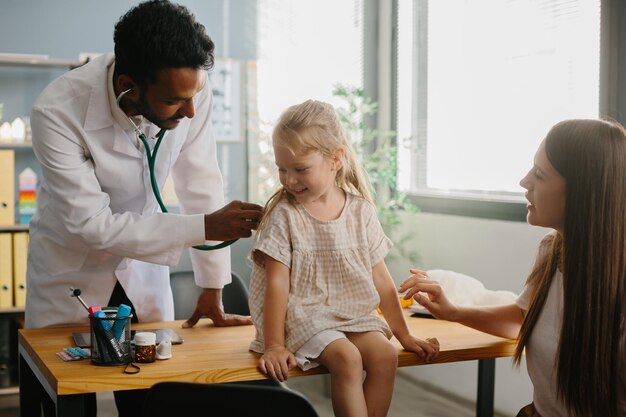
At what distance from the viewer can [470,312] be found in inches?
72.2

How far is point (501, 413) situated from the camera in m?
3.30

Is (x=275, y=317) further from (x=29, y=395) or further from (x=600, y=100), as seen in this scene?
(x=600, y=100)

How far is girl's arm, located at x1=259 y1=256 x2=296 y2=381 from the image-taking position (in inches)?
62.5

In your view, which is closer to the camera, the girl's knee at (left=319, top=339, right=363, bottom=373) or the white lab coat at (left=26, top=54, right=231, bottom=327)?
the girl's knee at (left=319, top=339, right=363, bottom=373)

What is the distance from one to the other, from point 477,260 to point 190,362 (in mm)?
2135

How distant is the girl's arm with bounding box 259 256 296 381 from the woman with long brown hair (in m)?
0.53

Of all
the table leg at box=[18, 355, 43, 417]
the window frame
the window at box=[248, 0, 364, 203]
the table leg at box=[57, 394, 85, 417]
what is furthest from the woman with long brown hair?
the window at box=[248, 0, 364, 203]

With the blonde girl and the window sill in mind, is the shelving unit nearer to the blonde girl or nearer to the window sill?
the window sill

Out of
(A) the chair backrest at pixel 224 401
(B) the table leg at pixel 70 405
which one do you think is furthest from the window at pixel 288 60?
(A) the chair backrest at pixel 224 401

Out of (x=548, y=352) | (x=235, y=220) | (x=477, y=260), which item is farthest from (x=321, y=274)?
(x=477, y=260)

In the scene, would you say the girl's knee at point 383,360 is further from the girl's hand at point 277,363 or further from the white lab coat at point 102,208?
the white lab coat at point 102,208

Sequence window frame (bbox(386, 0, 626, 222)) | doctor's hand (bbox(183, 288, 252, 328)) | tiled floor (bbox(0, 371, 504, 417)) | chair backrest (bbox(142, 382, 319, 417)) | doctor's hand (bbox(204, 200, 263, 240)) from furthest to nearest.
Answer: tiled floor (bbox(0, 371, 504, 417)) < window frame (bbox(386, 0, 626, 222)) < doctor's hand (bbox(183, 288, 252, 328)) < doctor's hand (bbox(204, 200, 263, 240)) < chair backrest (bbox(142, 382, 319, 417))

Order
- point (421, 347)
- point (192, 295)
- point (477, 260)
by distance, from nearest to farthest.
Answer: point (421, 347), point (192, 295), point (477, 260)

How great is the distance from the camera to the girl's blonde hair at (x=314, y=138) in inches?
66.7
